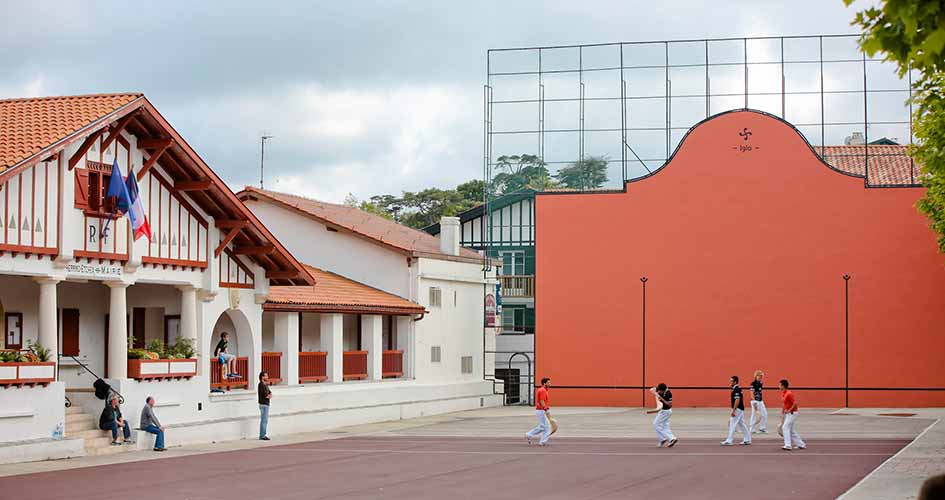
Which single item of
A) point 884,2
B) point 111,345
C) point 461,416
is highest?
point 884,2

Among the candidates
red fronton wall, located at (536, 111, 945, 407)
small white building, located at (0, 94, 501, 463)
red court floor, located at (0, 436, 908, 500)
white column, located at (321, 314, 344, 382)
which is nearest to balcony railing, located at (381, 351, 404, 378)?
small white building, located at (0, 94, 501, 463)

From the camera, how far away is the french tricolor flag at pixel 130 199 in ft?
85.2

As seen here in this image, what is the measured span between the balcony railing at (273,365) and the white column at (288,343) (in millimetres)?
117

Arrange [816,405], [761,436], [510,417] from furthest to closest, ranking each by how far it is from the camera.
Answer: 1. [816,405]
2. [510,417]
3. [761,436]

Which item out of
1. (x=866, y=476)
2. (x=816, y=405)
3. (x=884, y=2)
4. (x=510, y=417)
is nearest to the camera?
(x=884, y=2)

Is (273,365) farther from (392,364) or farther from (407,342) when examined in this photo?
(407,342)

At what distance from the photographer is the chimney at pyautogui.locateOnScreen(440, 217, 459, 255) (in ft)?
151

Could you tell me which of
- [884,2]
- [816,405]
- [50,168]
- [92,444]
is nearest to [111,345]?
[92,444]

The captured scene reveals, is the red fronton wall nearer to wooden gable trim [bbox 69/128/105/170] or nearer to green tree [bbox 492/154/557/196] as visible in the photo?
green tree [bbox 492/154/557/196]

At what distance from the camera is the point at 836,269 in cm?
4450

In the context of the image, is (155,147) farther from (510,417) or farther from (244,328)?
(510,417)

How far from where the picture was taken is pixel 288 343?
3409 cm

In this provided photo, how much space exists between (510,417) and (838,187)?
586 inches

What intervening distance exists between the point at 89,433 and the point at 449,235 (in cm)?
2223
